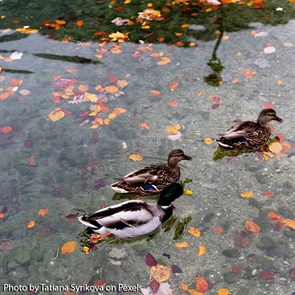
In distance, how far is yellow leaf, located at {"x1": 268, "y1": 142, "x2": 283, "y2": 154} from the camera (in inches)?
219

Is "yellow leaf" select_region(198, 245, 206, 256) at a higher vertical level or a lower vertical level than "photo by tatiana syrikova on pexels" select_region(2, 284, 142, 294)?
higher

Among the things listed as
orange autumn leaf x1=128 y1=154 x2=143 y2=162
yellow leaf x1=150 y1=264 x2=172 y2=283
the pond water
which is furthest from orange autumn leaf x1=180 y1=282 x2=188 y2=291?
orange autumn leaf x1=128 y1=154 x2=143 y2=162

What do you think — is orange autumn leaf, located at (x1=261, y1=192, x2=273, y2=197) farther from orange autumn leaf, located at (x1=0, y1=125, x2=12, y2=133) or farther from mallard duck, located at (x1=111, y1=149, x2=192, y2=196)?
orange autumn leaf, located at (x1=0, y1=125, x2=12, y2=133)

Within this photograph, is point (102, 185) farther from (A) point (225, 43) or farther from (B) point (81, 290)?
(A) point (225, 43)

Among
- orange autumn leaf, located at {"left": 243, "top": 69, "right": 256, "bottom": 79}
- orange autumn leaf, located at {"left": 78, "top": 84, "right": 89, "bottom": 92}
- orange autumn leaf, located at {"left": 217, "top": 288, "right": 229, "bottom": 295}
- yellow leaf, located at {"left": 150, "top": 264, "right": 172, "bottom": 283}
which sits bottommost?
orange autumn leaf, located at {"left": 217, "top": 288, "right": 229, "bottom": 295}

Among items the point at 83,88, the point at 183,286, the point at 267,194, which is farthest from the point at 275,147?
the point at 83,88

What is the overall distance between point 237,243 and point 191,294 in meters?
0.80

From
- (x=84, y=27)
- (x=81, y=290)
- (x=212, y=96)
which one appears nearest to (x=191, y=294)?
(x=81, y=290)

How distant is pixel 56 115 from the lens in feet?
21.2

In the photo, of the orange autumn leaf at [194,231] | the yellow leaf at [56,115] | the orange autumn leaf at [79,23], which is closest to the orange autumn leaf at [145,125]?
the yellow leaf at [56,115]

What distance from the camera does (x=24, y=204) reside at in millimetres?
5223

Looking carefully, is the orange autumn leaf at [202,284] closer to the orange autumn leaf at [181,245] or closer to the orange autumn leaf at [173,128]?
the orange autumn leaf at [181,245]

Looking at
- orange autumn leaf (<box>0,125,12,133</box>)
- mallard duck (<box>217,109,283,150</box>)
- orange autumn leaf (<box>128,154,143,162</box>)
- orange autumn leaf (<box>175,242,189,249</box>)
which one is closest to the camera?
orange autumn leaf (<box>175,242,189,249</box>)

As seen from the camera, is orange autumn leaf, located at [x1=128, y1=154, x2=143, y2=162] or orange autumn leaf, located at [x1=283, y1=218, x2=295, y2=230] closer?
orange autumn leaf, located at [x1=283, y1=218, x2=295, y2=230]
